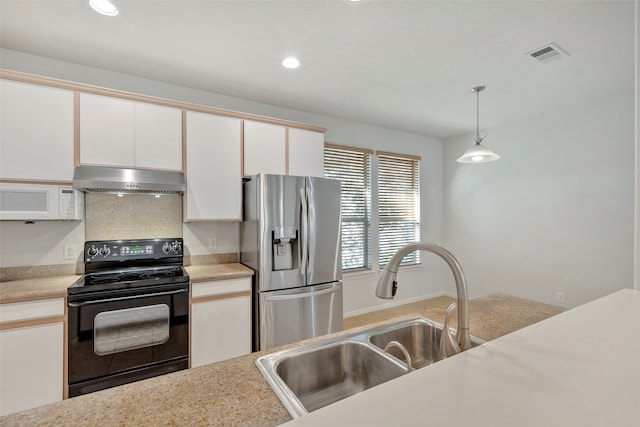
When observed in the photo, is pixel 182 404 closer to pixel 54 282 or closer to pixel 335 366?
pixel 335 366

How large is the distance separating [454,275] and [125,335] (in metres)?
2.26

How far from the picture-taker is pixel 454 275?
3.09 feet

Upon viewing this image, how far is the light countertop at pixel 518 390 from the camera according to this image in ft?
1.27

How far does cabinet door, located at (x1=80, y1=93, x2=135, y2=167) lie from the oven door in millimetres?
1060

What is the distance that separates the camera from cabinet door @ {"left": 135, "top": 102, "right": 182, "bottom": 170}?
2.48 meters

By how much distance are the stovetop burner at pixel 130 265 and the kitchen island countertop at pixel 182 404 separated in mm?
1490

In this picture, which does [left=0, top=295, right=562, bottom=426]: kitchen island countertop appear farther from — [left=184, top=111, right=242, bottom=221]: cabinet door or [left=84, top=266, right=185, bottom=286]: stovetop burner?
[left=184, top=111, right=242, bottom=221]: cabinet door

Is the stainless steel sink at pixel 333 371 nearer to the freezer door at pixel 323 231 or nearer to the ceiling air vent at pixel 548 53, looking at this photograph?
the freezer door at pixel 323 231

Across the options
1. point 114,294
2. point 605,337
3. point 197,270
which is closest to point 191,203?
point 197,270

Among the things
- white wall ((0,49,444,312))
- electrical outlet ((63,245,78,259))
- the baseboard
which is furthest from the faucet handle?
the baseboard

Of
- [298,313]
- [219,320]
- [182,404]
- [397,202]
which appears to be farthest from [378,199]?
[182,404]

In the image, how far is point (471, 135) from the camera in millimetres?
4723

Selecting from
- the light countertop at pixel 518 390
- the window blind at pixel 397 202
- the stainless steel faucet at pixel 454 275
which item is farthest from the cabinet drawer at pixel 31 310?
the window blind at pixel 397 202

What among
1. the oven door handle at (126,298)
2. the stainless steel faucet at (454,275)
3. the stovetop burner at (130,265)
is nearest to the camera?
the stainless steel faucet at (454,275)
